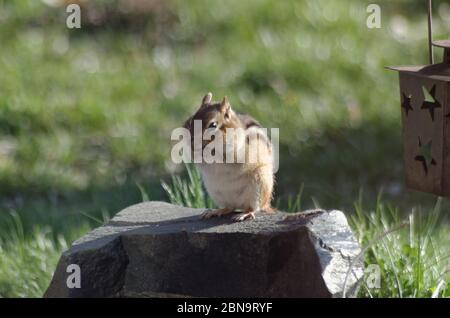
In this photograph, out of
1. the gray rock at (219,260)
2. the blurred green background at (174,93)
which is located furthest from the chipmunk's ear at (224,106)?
the blurred green background at (174,93)

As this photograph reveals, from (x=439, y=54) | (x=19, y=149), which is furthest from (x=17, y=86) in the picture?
(x=439, y=54)

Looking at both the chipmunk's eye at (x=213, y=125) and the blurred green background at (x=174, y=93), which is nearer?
the chipmunk's eye at (x=213, y=125)

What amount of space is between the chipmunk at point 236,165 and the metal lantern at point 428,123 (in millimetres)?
674

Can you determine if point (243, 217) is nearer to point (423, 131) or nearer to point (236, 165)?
point (236, 165)

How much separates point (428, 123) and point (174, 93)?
4163 millimetres

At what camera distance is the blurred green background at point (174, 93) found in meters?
6.77

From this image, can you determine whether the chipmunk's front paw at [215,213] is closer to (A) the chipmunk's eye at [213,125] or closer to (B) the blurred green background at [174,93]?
(A) the chipmunk's eye at [213,125]

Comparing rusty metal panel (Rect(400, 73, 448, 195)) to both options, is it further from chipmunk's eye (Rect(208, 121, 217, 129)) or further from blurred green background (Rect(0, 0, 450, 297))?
blurred green background (Rect(0, 0, 450, 297))

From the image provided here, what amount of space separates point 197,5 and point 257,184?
454cm

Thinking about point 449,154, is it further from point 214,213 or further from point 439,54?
point 439,54

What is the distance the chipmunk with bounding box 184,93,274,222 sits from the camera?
4.06 metres

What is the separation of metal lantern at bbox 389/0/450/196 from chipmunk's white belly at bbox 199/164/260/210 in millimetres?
713

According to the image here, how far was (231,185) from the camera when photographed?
4277 mm

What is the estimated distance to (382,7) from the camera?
8.84m
